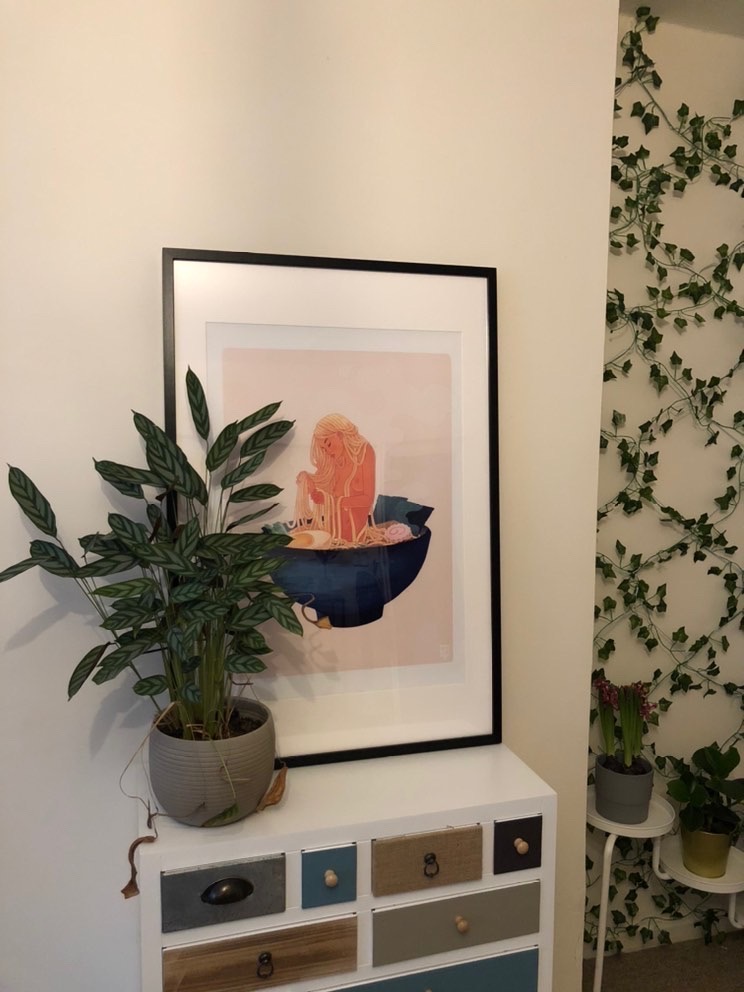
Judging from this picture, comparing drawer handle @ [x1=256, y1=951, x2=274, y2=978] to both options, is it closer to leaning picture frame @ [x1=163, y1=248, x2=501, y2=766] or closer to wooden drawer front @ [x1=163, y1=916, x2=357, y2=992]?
wooden drawer front @ [x1=163, y1=916, x2=357, y2=992]

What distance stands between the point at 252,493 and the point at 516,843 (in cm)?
77

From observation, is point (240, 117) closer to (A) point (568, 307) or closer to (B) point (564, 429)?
(A) point (568, 307)

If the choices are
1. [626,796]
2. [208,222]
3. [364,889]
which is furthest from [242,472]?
[626,796]

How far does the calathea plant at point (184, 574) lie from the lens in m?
1.17

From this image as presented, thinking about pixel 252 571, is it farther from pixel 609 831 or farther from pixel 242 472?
pixel 609 831

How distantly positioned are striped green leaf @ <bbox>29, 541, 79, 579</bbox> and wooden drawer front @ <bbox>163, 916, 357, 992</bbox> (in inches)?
24.0

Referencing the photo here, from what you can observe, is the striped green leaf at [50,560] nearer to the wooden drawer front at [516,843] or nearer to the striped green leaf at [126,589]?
the striped green leaf at [126,589]

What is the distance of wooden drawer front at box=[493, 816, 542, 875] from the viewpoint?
130 cm

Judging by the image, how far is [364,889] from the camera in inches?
48.8

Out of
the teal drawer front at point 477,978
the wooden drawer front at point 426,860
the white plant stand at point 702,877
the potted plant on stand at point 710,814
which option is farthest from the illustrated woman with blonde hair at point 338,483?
the white plant stand at point 702,877

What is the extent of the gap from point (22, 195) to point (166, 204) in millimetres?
244

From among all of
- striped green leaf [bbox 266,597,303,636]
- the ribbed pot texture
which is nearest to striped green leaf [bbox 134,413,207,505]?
striped green leaf [bbox 266,597,303,636]

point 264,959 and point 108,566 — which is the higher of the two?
point 108,566

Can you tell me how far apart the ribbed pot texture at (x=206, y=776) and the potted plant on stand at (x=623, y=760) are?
3.35 ft
